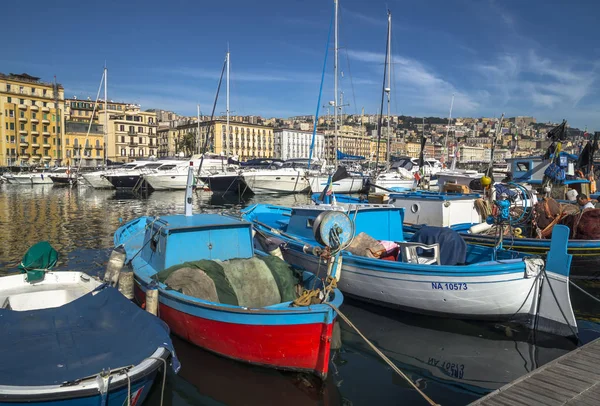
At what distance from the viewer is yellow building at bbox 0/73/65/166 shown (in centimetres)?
Result: 8862

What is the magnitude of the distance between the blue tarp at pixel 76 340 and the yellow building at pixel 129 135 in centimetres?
10330

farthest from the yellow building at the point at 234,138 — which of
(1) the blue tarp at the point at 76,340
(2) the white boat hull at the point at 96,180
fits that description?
(1) the blue tarp at the point at 76,340

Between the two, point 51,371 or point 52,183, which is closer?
point 51,371

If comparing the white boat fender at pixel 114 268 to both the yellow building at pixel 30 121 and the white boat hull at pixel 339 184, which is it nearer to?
the white boat hull at pixel 339 184

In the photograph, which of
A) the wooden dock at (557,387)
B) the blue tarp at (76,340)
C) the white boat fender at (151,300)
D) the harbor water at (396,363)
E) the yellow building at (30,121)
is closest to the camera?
the blue tarp at (76,340)

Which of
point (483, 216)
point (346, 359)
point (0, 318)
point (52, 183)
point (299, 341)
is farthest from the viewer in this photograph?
point (52, 183)

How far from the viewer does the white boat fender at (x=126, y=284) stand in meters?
9.41

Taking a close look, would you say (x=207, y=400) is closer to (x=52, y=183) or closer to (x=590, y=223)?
(x=590, y=223)

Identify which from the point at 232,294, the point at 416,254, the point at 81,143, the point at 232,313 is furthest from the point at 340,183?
the point at 81,143

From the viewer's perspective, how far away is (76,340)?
6.30m

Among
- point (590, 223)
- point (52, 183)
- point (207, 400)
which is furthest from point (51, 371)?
point (52, 183)

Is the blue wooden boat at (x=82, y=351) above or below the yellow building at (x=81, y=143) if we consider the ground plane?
below

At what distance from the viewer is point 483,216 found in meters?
15.9

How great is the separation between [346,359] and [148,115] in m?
115
